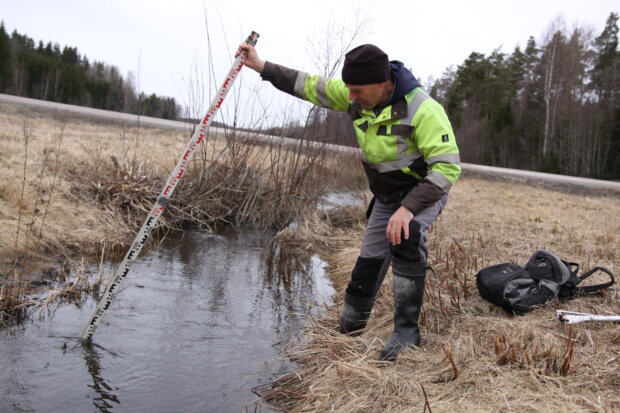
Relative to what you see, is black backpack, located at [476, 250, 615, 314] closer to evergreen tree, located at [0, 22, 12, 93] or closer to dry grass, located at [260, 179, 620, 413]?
dry grass, located at [260, 179, 620, 413]

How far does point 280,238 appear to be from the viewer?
7.46m

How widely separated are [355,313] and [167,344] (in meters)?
1.35

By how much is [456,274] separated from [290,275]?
2.00 meters

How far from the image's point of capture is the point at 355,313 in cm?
357

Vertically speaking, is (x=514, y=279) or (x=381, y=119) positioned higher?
(x=381, y=119)

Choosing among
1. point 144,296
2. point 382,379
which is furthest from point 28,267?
point 382,379

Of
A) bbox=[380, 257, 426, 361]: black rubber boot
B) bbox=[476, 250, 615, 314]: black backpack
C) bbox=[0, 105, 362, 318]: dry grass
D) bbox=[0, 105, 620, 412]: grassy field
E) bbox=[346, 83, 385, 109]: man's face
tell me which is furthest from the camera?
bbox=[0, 105, 362, 318]: dry grass

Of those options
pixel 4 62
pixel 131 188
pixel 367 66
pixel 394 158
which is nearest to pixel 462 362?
pixel 394 158

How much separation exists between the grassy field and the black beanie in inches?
63.3

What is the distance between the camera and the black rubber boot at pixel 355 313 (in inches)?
139

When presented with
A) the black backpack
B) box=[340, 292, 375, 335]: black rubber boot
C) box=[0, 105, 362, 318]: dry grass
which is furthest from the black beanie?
box=[0, 105, 362, 318]: dry grass

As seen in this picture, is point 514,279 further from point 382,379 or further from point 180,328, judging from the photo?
point 180,328

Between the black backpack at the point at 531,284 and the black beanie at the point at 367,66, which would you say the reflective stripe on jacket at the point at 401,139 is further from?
the black backpack at the point at 531,284

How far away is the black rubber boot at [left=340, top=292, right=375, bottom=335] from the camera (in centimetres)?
353
